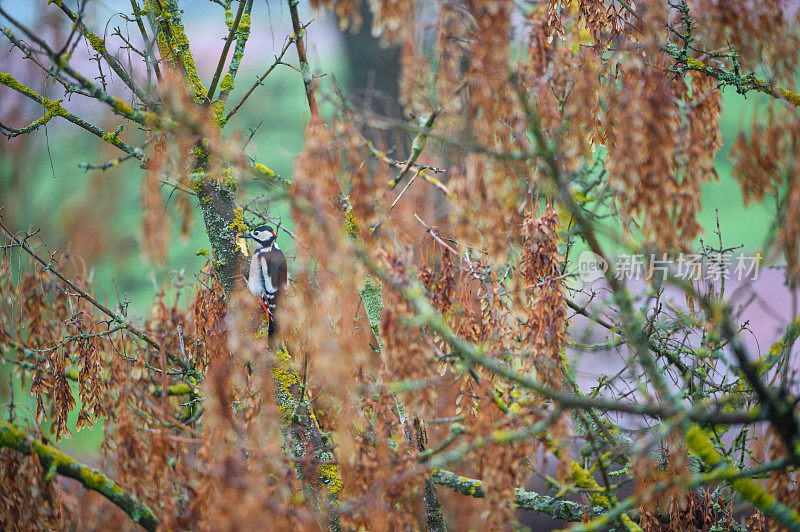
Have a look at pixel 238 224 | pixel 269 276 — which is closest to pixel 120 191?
pixel 269 276

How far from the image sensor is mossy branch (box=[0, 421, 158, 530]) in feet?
5.70

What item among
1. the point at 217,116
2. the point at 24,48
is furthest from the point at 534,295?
the point at 24,48

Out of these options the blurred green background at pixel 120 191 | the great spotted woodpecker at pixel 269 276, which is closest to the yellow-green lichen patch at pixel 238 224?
the great spotted woodpecker at pixel 269 276

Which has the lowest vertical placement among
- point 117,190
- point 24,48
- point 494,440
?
point 494,440

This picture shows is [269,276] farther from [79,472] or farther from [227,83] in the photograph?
[79,472]

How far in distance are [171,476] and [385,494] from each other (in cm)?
64

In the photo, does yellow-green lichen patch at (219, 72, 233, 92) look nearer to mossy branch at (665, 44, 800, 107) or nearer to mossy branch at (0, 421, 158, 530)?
mossy branch at (0, 421, 158, 530)

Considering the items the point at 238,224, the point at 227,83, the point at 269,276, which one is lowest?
the point at 238,224

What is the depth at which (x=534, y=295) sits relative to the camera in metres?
1.75

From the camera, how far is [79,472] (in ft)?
6.04

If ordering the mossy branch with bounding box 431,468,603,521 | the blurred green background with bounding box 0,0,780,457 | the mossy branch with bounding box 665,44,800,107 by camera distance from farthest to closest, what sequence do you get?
1. the blurred green background with bounding box 0,0,780,457
2. the mossy branch with bounding box 431,468,603,521
3. the mossy branch with bounding box 665,44,800,107

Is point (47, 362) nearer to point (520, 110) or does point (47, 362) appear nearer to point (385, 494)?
point (385, 494)

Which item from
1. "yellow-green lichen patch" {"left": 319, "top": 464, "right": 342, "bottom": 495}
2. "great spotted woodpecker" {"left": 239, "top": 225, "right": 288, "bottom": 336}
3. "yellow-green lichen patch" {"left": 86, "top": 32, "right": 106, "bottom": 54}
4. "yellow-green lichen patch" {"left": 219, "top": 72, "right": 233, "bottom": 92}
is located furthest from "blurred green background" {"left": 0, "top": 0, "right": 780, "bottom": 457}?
"yellow-green lichen patch" {"left": 319, "top": 464, "right": 342, "bottom": 495}

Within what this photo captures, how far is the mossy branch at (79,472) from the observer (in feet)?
5.70
